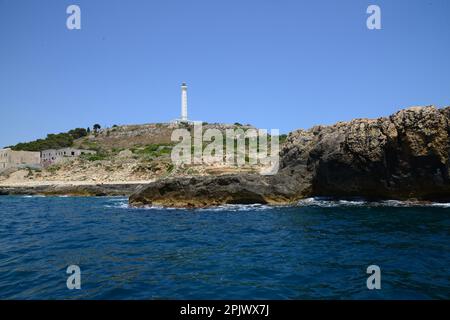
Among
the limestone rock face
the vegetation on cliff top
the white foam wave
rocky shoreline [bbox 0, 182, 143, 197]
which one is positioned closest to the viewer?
the white foam wave

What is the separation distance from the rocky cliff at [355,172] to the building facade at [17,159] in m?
60.9

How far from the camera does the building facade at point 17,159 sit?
80250mm

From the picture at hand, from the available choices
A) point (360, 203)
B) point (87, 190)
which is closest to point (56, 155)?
point (87, 190)

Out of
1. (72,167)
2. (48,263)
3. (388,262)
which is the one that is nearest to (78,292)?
(48,263)

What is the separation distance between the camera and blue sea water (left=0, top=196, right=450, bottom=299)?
869 centimetres

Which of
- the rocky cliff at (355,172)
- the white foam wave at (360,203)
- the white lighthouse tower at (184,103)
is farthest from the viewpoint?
the white lighthouse tower at (184,103)

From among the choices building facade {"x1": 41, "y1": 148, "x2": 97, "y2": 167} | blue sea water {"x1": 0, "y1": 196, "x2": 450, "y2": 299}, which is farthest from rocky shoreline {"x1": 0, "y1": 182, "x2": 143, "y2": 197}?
building facade {"x1": 41, "y1": 148, "x2": 97, "y2": 167}

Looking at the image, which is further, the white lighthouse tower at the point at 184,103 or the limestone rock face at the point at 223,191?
the white lighthouse tower at the point at 184,103

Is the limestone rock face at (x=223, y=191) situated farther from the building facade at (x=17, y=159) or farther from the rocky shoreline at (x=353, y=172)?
the building facade at (x=17, y=159)

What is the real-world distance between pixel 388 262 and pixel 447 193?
57.6 feet

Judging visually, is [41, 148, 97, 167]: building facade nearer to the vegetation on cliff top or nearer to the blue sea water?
the vegetation on cliff top

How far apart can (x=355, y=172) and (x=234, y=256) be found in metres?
18.4

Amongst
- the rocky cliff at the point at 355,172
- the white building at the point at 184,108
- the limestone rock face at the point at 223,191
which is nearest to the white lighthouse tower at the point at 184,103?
the white building at the point at 184,108

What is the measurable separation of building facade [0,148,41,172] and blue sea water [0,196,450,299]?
6795 cm
